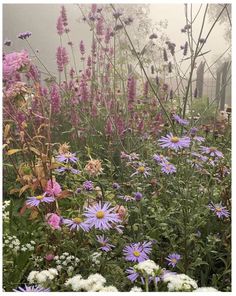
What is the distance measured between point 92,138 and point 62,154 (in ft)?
4.10

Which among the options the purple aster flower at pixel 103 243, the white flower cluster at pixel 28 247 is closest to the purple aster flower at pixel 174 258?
the purple aster flower at pixel 103 243

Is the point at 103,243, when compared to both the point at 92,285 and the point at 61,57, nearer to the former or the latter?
the point at 92,285

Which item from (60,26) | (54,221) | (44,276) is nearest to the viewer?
(44,276)

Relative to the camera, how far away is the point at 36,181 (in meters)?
2.17

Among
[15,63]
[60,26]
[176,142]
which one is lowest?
[176,142]

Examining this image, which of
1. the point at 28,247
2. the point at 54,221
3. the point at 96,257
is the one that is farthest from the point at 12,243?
the point at 96,257

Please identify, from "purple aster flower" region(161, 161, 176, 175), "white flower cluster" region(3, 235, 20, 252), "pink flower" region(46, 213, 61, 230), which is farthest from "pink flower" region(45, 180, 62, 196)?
"purple aster flower" region(161, 161, 176, 175)

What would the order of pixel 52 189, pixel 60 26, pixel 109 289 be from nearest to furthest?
pixel 109 289 → pixel 52 189 → pixel 60 26

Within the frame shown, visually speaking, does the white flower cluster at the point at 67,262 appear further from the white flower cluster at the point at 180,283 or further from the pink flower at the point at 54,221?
the white flower cluster at the point at 180,283

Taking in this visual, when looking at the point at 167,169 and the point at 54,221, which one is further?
the point at 167,169

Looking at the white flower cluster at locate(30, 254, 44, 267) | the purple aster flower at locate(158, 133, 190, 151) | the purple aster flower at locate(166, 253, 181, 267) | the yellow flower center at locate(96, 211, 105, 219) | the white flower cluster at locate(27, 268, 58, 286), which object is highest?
the purple aster flower at locate(158, 133, 190, 151)

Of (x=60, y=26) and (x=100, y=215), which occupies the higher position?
(x=60, y=26)

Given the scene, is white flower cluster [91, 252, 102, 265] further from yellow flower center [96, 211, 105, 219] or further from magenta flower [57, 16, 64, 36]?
magenta flower [57, 16, 64, 36]
